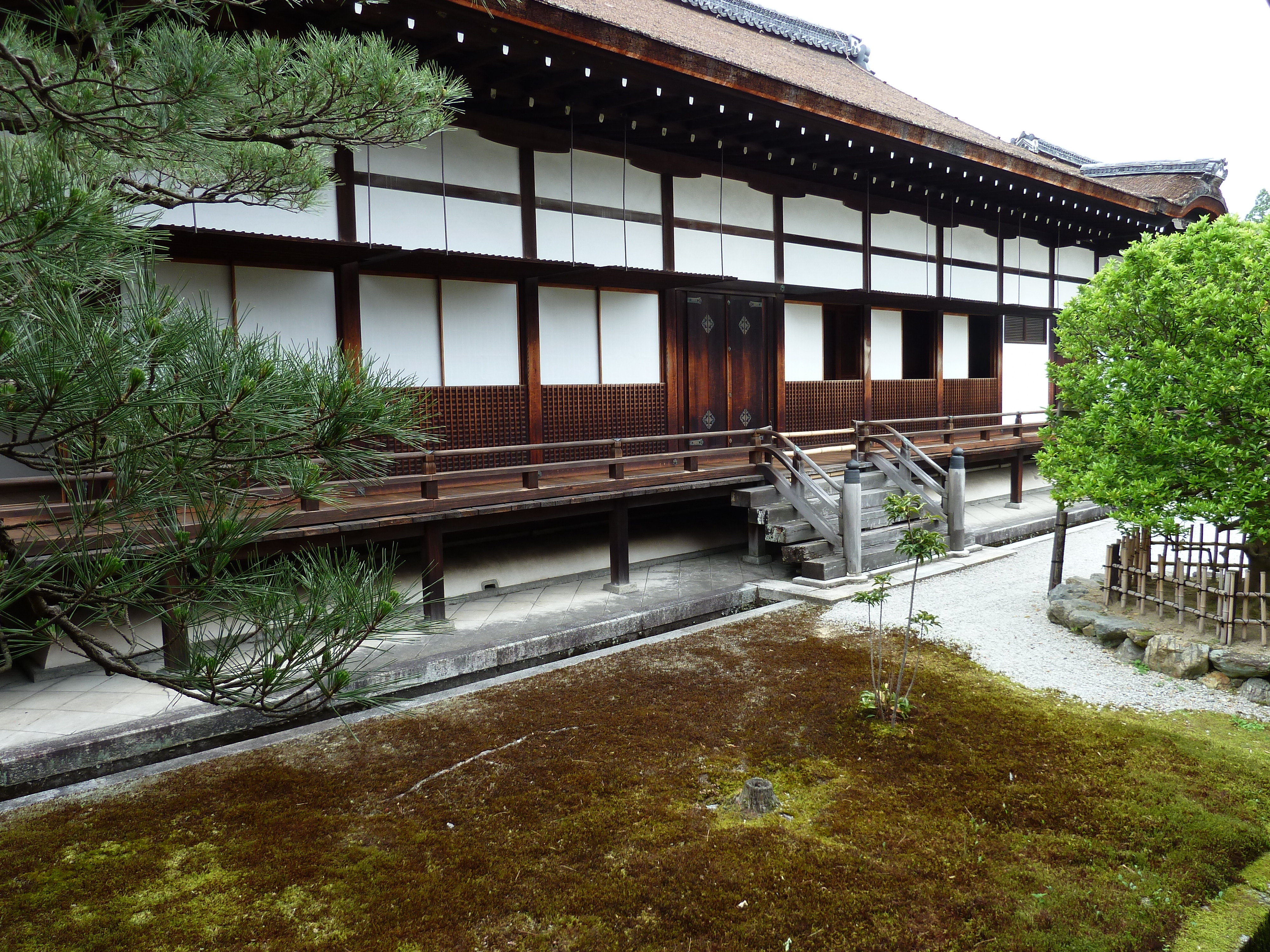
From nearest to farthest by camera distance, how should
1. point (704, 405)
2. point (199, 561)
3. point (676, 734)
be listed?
point (199, 561) → point (676, 734) → point (704, 405)

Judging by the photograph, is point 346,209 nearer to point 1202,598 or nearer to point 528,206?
point 528,206

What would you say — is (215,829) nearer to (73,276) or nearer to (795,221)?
(73,276)

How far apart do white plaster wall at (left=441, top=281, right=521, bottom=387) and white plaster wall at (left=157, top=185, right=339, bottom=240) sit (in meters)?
1.54

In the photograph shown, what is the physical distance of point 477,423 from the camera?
9.93 metres

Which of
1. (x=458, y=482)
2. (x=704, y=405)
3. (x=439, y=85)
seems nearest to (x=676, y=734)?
(x=439, y=85)

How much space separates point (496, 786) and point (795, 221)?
421 inches

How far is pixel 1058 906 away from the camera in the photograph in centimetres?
373

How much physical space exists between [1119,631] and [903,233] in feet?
30.7

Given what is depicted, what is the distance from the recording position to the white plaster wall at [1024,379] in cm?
1761

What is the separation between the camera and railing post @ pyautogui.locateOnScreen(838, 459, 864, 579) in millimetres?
10086

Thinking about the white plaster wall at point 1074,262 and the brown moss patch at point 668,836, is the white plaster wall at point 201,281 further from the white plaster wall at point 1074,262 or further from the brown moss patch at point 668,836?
the white plaster wall at point 1074,262

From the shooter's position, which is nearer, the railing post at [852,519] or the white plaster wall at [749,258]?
the railing post at [852,519]

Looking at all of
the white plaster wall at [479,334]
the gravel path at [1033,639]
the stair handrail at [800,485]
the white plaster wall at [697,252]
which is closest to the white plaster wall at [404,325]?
the white plaster wall at [479,334]

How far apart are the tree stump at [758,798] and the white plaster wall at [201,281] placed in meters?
6.32
